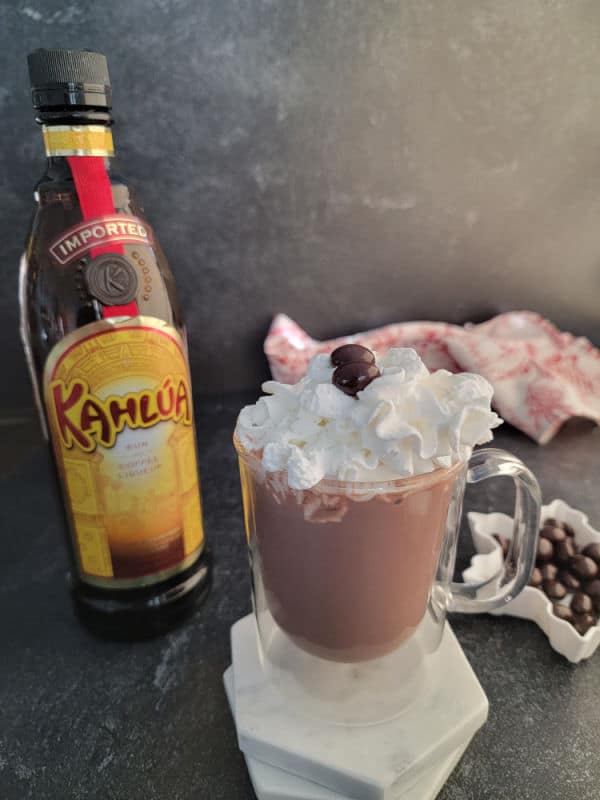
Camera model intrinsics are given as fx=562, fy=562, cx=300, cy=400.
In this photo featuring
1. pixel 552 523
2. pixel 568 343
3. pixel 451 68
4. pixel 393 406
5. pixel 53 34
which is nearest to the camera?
pixel 393 406

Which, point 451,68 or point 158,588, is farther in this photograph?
point 451,68

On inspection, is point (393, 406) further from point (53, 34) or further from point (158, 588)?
point (53, 34)

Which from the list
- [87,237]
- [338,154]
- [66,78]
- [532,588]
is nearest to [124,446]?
[87,237]

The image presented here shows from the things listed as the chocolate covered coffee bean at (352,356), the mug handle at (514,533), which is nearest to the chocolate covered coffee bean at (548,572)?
the mug handle at (514,533)

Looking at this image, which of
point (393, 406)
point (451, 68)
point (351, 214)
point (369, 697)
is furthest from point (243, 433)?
point (451, 68)

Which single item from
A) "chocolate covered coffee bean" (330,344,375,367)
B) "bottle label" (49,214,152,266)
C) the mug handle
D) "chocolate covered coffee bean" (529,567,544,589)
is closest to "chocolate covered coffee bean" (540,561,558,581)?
"chocolate covered coffee bean" (529,567,544,589)

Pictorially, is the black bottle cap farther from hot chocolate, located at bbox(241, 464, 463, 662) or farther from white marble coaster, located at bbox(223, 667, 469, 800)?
white marble coaster, located at bbox(223, 667, 469, 800)

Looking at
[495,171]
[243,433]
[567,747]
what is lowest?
[567,747]
